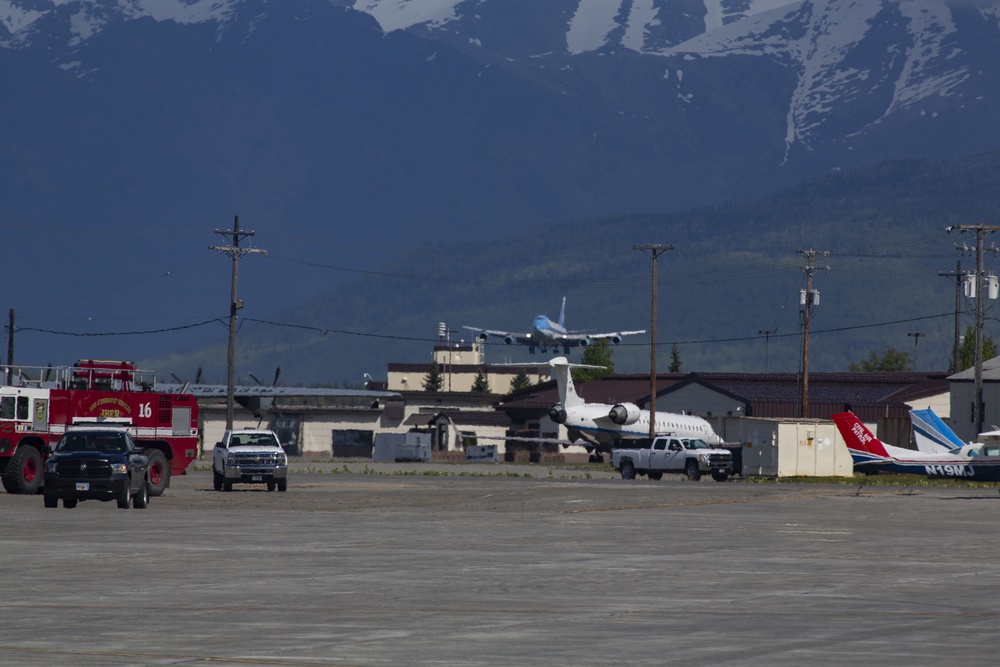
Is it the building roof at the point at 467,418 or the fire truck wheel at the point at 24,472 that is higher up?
the building roof at the point at 467,418

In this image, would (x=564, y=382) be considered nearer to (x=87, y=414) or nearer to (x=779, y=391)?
(x=779, y=391)

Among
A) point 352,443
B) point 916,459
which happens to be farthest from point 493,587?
point 352,443

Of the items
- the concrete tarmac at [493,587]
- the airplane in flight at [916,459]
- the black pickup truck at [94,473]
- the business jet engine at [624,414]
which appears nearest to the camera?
the concrete tarmac at [493,587]

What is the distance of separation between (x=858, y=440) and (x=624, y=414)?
2498cm

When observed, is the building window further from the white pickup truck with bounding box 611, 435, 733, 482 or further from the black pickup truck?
the black pickup truck

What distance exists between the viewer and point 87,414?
46188 mm

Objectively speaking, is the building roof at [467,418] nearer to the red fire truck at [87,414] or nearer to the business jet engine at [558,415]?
the business jet engine at [558,415]

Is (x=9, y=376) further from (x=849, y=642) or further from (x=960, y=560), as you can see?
(x=849, y=642)

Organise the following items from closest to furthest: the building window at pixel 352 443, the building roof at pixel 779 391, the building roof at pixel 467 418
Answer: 1. the building roof at pixel 779 391
2. the building window at pixel 352 443
3. the building roof at pixel 467 418

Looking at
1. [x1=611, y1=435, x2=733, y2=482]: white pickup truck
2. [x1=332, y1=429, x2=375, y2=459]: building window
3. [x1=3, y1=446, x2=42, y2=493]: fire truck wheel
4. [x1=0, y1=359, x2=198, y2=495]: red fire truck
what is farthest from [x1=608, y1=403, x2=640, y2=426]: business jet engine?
[x1=3, y1=446, x2=42, y2=493]: fire truck wheel

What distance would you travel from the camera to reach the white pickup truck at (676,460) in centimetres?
6694

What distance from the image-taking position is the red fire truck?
44.2 m

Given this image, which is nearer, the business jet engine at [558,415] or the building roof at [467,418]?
the business jet engine at [558,415]

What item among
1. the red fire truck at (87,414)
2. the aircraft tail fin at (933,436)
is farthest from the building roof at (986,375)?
the red fire truck at (87,414)
